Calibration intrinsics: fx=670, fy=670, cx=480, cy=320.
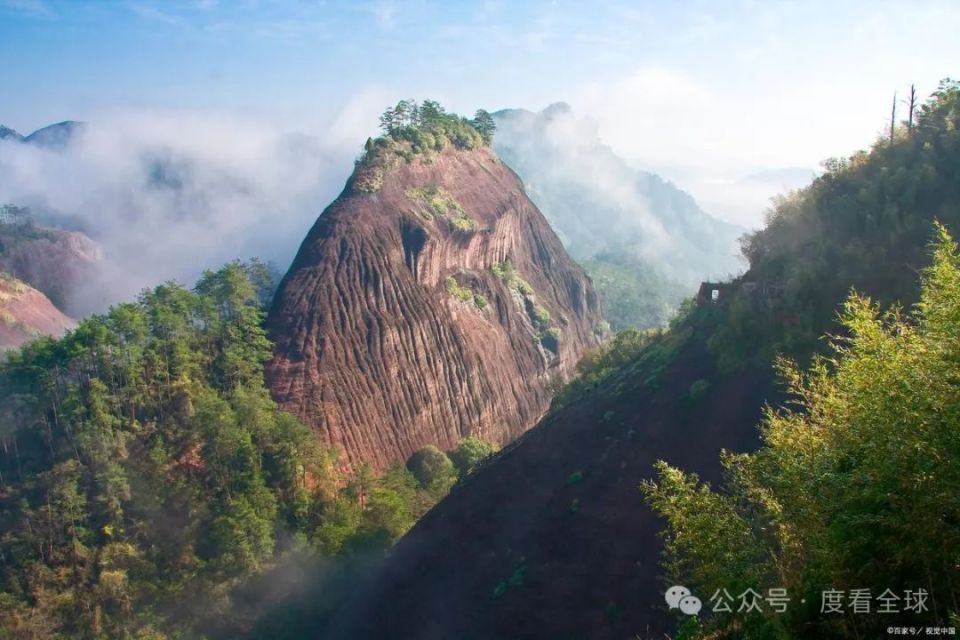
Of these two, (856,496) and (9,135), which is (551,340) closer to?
(856,496)

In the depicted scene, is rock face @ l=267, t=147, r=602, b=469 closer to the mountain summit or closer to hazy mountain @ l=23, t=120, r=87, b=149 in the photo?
the mountain summit

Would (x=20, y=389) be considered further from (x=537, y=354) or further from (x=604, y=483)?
(x=537, y=354)

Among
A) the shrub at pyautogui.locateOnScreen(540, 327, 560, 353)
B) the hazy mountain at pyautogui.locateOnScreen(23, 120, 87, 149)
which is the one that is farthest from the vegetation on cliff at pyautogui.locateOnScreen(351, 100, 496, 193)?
the hazy mountain at pyautogui.locateOnScreen(23, 120, 87, 149)

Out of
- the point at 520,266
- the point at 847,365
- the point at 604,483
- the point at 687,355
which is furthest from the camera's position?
the point at 520,266

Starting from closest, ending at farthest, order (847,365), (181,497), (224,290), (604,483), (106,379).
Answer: (847,365) < (604,483) < (181,497) < (106,379) < (224,290)

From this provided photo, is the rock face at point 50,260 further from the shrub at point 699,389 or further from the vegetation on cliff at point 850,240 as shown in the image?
the vegetation on cliff at point 850,240

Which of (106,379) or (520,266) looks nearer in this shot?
(106,379)

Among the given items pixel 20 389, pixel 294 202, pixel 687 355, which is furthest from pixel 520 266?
pixel 294 202
